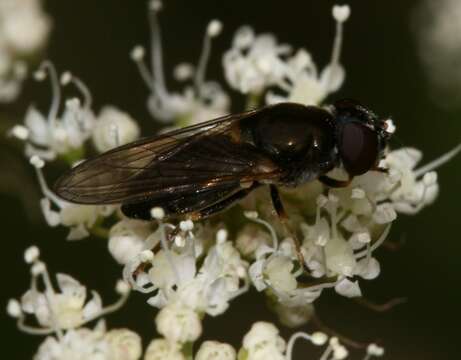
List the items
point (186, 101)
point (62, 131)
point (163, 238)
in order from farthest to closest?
point (186, 101)
point (62, 131)
point (163, 238)

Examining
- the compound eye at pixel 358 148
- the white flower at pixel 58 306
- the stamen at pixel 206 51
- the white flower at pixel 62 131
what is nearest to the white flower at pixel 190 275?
the white flower at pixel 58 306

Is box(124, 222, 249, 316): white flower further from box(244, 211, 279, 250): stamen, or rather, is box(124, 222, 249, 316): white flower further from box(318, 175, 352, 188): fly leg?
box(318, 175, 352, 188): fly leg

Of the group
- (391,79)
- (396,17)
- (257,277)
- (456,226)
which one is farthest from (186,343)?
(396,17)

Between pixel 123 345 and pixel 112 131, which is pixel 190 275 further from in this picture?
pixel 112 131

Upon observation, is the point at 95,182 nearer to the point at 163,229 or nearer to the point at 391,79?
the point at 163,229

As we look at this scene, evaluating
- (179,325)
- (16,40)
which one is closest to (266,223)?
(179,325)

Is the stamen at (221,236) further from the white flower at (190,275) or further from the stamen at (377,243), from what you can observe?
the stamen at (377,243)

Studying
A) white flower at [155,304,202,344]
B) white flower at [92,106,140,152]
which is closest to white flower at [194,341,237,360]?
white flower at [155,304,202,344]
